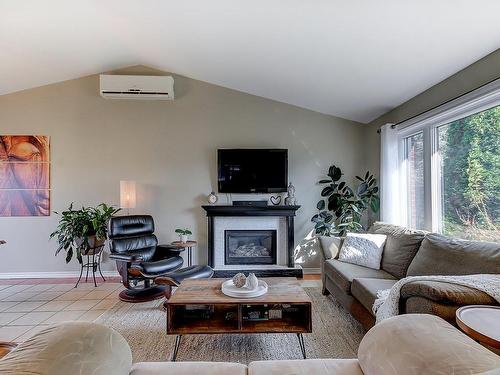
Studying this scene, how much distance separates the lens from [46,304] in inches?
127

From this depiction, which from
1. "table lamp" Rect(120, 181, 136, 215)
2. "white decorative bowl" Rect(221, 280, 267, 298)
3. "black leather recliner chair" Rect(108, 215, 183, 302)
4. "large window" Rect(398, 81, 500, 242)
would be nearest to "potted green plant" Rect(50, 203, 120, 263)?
"table lamp" Rect(120, 181, 136, 215)

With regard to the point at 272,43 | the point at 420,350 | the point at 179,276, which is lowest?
the point at 179,276

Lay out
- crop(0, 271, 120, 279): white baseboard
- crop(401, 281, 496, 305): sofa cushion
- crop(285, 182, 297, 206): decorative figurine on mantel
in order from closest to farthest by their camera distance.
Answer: crop(401, 281, 496, 305): sofa cushion
crop(0, 271, 120, 279): white baseboard
crop(285, 182, 297, 206): decorative figurine on mantel

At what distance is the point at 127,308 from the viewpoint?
120 inches

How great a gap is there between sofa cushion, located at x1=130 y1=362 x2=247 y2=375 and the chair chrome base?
2.22m

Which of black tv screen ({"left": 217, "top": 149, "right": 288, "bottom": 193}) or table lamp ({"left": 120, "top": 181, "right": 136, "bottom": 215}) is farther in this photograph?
black tv screen ({"left": 217, "top": 149, "right": 288, "bottom": 193})

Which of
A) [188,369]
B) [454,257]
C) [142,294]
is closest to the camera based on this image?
[188,369]

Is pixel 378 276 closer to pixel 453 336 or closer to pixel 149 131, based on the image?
pixel 453 336

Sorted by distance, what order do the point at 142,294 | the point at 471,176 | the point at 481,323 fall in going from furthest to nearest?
the point at 142,294 → the point at 471,176 → the point at 481,323

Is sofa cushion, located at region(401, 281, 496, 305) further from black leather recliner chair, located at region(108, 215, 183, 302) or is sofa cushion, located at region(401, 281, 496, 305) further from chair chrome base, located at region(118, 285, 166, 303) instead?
chair chrome base, located at region(118, 285, 166, 303)

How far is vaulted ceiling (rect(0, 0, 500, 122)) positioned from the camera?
2.17 meters

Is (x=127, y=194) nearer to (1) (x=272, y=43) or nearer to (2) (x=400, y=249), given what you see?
(1) (x=272, y=43)

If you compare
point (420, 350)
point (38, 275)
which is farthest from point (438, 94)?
point (38, 275)

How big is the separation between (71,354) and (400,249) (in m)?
2.68
